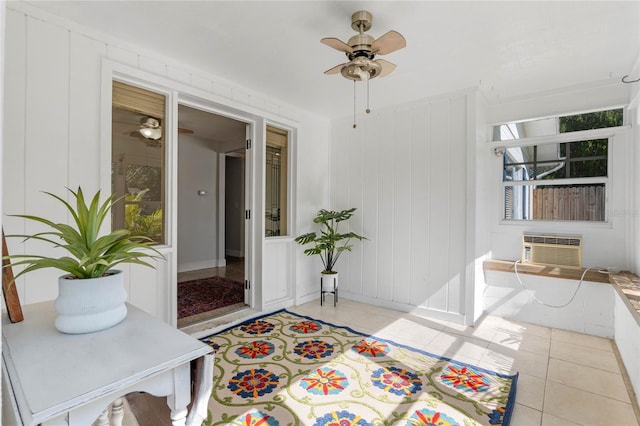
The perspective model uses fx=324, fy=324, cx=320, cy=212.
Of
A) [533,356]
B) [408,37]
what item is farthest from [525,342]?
[408,37]

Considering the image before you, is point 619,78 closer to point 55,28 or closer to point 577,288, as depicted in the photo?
point 577,288

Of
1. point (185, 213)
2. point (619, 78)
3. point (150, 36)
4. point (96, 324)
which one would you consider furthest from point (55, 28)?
point (619, 78)

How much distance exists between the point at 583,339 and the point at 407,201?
214cm

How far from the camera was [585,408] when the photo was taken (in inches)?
81.0

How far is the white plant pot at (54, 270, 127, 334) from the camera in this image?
117cm

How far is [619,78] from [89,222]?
4360mm

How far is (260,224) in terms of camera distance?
376 centimetres

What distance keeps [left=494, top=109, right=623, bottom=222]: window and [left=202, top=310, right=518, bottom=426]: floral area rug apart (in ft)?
6.84

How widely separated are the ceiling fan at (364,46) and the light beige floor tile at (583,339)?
9.88ft

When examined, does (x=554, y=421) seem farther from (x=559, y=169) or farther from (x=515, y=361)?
(x=559, y=169)

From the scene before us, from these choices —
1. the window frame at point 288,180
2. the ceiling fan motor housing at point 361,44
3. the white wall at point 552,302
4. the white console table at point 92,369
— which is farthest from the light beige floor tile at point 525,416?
the window frame at point 288,180

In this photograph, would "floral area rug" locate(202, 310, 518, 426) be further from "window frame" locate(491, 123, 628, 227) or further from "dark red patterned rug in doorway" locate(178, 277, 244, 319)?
"window frame" locate(491, 123, 628, 227)

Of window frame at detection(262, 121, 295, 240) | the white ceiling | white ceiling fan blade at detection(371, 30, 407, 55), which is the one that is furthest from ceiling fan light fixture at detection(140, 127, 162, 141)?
white ceiling fan blade at detection(371, 30, 407, 55)

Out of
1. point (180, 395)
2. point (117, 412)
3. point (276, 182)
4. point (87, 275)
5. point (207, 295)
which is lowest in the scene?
point (207, 295)
